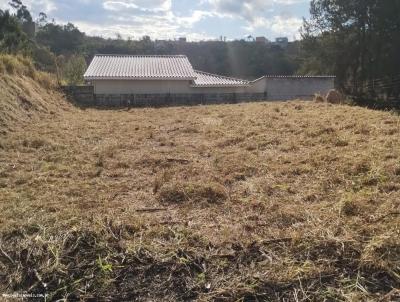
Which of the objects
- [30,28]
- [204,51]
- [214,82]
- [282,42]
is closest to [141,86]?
[214,82]

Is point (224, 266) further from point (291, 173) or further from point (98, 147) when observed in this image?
point (98, 147)

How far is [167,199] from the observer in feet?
11.4

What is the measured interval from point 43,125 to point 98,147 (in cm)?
197

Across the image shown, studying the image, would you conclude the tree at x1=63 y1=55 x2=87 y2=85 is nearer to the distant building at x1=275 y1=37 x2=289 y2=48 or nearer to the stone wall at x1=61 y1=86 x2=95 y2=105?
the stone wall at x1=61 y1=86 x2=95 y2=105

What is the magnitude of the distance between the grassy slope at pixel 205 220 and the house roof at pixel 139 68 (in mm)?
11410

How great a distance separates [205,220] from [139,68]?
15.8m

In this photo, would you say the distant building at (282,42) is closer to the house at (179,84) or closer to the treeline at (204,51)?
the treeline at (204,51)

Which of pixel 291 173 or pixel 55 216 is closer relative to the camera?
pixel 55 216

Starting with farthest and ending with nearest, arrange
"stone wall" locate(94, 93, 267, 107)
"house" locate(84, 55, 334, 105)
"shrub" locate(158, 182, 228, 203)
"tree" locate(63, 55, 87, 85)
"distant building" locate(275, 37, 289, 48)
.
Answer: "distant building" locate(275, 37, 289, 48) → "tree" locate(63, 55, 87, 85) → "house" locate(84, 55, 334, 105) → "stone wall" locate(94, 93, 267, 107) → "shrub" locate(158, 182, 228, 203)

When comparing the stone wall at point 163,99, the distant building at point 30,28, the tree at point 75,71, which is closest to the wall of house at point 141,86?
the stone wall at point 163,99

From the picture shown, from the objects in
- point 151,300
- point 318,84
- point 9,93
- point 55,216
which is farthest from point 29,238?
point 318,84

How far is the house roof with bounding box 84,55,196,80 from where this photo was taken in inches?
658

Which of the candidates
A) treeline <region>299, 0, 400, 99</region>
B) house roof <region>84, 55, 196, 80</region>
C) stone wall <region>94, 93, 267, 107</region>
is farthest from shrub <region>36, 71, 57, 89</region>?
treeline <region>299, 0, 400, 99</region>

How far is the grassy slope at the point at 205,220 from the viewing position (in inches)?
87.7
